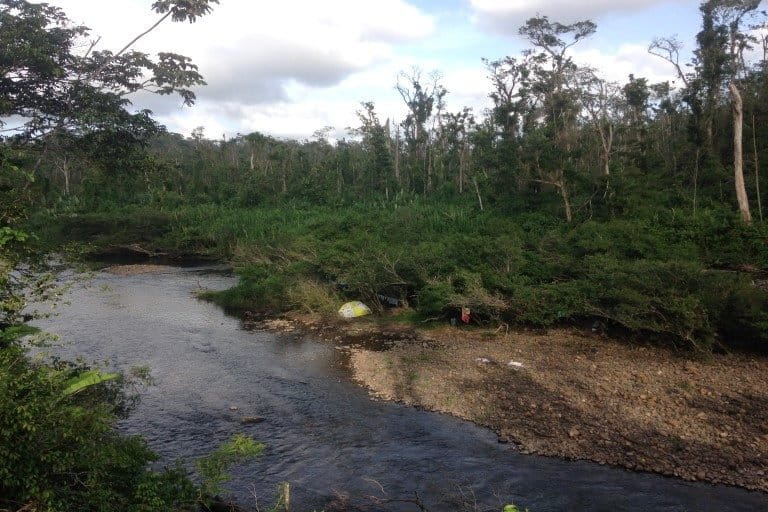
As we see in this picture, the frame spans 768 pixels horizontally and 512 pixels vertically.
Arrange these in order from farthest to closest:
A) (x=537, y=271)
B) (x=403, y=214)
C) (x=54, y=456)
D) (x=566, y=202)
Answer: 1. (x=403, y=214)
2. (x=566, y=202)
3. (x=537, y=271)
4. (x=54, y=456)

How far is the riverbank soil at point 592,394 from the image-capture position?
31.8ft

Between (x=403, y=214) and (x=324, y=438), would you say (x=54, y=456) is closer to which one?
(x=324, y=438)

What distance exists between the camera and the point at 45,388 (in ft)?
18.3

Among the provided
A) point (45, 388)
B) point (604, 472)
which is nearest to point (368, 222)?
point (604, 472)

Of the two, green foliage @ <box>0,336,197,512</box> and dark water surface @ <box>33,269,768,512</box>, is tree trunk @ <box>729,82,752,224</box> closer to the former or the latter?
dark water surface @ <box>33,269,768,512</box>

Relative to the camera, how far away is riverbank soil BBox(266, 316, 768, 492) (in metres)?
9.69

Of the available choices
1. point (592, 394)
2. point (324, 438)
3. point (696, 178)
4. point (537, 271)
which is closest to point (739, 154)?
point (696, 178)

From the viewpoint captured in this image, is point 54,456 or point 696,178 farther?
point 696,178

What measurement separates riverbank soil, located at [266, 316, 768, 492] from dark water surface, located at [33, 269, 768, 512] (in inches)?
19.2

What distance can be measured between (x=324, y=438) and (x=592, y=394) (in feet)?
19.3

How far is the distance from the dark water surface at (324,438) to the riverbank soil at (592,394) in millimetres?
489

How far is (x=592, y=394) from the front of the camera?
39.7 feet

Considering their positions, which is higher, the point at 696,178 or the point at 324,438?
the point at 696,178

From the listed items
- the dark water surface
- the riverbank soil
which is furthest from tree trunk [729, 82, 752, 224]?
the dark water surface
